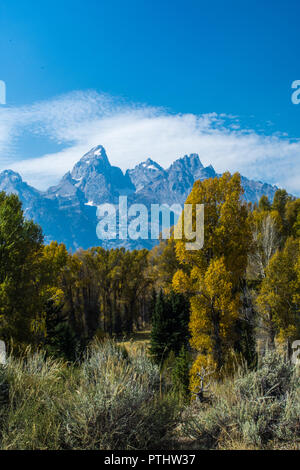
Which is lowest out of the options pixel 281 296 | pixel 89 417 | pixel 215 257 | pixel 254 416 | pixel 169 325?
pixel 169 325

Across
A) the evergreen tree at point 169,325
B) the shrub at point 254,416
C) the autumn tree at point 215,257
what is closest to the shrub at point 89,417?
the shrub at point 254,416

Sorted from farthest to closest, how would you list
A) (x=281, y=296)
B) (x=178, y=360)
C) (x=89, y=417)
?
1. (x=281, y=296)
2. (x=178, y=360)
3. (x=89, y=417)

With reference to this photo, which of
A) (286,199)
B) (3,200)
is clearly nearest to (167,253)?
(286,199)

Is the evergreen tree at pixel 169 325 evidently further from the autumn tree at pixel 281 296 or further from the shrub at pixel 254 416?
the shrub at pixel 254 416

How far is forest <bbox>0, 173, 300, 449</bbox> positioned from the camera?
4.53m

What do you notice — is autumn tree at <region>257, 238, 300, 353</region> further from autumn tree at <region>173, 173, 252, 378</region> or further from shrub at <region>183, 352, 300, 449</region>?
shrub at <region>183, 352, 300, 449</region>

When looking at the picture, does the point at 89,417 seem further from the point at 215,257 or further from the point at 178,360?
the point at 178,360

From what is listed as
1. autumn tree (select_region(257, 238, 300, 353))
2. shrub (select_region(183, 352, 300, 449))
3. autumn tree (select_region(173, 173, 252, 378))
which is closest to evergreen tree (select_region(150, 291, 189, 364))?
autumn tree (select_region(257, 238, 300, 353))

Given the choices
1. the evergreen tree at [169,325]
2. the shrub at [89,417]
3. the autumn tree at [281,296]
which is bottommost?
the evergreen tree at [169,325]

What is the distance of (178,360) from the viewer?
55.3ft

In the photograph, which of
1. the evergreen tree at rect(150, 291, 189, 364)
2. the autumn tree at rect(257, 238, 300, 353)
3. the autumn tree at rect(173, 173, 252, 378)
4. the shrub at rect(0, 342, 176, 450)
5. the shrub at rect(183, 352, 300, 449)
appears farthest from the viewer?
the evergreen tree at rect(150, 291, 189, 364)

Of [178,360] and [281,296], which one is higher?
[281,296]

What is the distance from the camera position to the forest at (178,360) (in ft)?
14.9

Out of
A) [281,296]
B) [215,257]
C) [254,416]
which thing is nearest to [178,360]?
[215,257]
